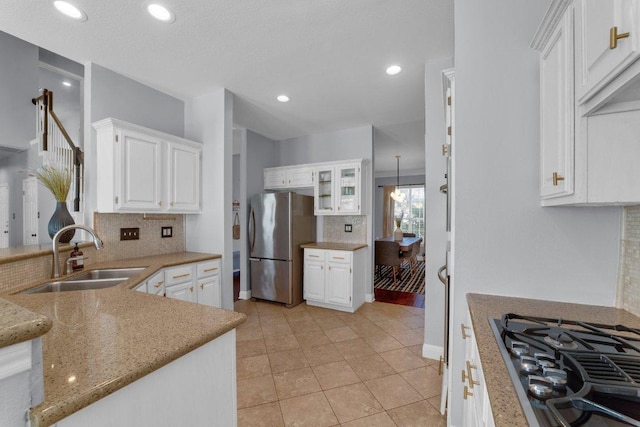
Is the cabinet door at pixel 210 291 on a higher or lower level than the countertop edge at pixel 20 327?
lower

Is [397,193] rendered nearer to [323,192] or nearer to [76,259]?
[323,192]

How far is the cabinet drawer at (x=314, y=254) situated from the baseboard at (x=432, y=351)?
1.71 meters

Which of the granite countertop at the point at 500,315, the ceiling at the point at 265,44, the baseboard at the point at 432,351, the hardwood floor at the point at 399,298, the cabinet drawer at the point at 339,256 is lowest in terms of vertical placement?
the hardwood floor at the point at 399,298

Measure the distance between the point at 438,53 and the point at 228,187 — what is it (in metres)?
2.41

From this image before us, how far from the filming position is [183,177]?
2934mm

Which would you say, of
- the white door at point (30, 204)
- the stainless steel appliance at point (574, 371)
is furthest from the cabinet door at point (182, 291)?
the stainless steel appliance at point (574, 371)

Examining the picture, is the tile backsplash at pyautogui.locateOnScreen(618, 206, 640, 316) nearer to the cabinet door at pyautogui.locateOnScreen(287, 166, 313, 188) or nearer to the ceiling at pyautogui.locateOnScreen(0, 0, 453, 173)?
the ceiling at pyautogui.locateOnScreen(0, 0, 453, 173)

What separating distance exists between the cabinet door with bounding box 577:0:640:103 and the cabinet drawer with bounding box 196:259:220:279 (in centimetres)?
290

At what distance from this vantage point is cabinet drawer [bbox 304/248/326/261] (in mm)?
3791

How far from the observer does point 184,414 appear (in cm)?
88

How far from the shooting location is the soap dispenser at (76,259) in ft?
6.93

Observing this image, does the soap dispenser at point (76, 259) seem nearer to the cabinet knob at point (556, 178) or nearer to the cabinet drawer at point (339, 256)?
the cabinet drawer at point (339, 256)

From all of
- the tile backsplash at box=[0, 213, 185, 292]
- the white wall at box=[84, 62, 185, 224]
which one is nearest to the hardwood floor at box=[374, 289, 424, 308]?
the tile backsplash at box=[0, 213, 185, 292]

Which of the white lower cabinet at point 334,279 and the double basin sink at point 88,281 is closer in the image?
the double basin sink at point 88,281
